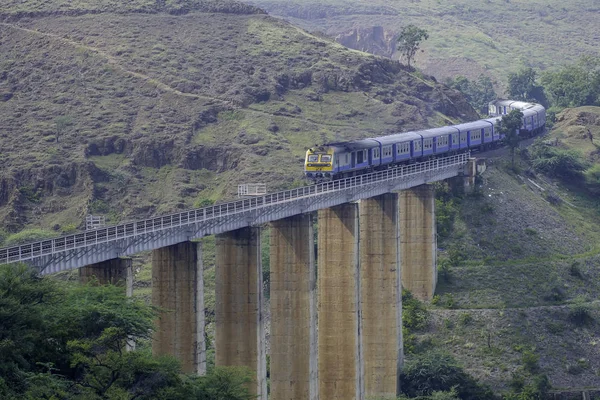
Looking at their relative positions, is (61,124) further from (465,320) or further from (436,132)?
(465,320)

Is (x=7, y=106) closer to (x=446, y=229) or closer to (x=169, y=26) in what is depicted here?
(x=169, y=26)

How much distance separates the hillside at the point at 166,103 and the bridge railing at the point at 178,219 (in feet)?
105

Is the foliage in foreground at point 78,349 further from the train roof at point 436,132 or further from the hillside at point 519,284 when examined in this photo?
the train roof at point 436,132

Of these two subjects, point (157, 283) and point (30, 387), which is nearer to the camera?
point (30, 387)

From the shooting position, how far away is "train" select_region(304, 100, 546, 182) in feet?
290

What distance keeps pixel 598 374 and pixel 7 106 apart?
74.9 m

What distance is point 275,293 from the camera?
7631 centimetres

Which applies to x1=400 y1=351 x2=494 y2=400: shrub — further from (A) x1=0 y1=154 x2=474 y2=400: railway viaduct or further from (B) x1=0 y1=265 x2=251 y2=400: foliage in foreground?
(B) x1=0 y1=265 x2=251 y2=400: foliage in foreground

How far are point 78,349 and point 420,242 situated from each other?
170 ft

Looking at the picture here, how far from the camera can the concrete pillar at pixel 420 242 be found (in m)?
98.4

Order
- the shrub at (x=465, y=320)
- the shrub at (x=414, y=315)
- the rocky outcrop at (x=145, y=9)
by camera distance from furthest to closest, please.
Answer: the rocky outcrop at (x=145, y=9)
the shrub at (x=465, y=320)
the shrub at (x=414, y=315)

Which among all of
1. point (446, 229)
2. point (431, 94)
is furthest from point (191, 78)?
point (446, 229)

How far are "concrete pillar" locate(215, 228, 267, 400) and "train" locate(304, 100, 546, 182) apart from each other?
62.4 feet

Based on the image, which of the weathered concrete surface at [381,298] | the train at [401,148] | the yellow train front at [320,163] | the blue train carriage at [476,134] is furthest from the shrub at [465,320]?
the blue train carriage at [476,134]
